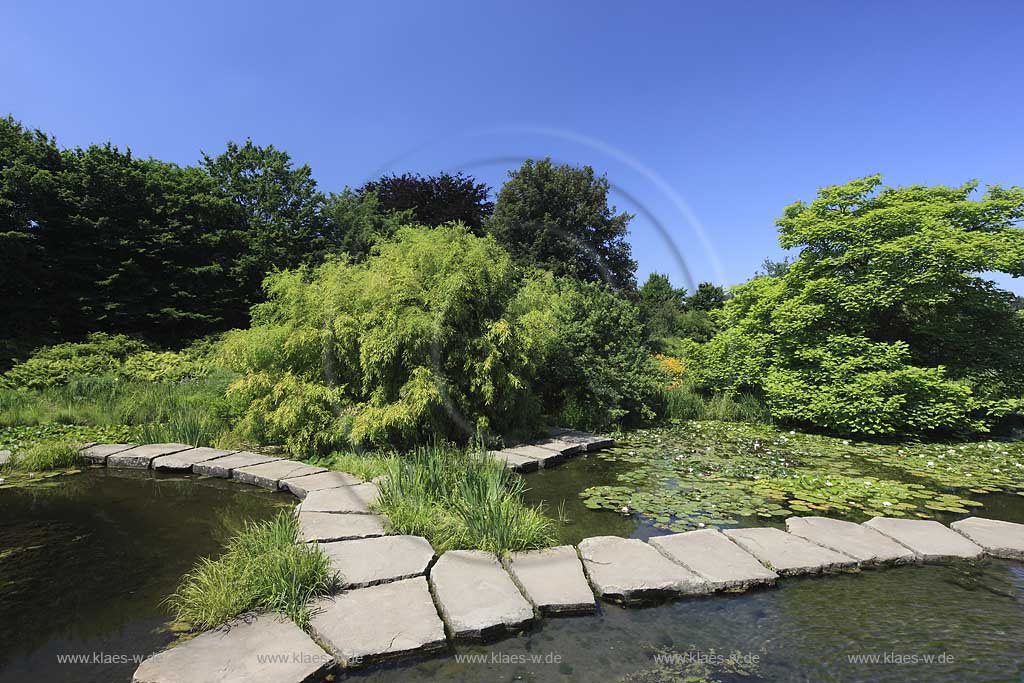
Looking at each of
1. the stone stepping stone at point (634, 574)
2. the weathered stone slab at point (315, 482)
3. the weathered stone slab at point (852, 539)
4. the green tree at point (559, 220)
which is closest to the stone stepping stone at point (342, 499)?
the weathered stone slab at point (315, 482)

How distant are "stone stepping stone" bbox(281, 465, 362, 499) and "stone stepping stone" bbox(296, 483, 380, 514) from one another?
13 cm

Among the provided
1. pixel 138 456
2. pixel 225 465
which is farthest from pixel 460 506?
pixel 138 456

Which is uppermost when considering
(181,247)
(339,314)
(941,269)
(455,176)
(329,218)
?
(455,176)

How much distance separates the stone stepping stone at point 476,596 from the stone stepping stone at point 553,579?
0.26 feet

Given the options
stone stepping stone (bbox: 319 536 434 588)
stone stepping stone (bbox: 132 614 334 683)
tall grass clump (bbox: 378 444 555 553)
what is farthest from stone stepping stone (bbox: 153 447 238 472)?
stone stepping stone (bbox: 132 614 334 683)

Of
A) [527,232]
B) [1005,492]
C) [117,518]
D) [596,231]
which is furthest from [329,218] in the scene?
[1005,492]

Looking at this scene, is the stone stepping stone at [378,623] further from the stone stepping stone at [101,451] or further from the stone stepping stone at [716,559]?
the stone stepping stone at [101,451]

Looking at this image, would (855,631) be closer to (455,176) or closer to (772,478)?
(772,478)

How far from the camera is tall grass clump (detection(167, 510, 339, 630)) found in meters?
2.42

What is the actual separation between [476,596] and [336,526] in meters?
1.37

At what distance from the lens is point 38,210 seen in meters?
12.3

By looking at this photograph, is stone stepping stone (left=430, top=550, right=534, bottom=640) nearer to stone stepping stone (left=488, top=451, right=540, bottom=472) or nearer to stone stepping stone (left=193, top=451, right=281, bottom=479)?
stone stepping stone (left=488, top=451, right=540, bottom=472)

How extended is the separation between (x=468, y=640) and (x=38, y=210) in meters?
15.9

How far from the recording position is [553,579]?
9.29 feet
